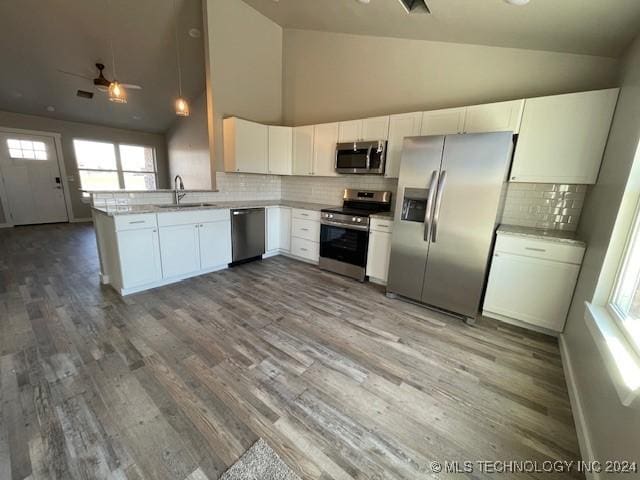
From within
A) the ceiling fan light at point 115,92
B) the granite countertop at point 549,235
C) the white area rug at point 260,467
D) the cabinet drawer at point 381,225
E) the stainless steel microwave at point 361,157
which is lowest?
the white area rug at point 260,467

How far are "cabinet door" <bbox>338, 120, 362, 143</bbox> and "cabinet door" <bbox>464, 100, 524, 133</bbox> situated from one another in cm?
136

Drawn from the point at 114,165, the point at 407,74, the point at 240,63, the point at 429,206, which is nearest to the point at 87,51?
the point at 240,63

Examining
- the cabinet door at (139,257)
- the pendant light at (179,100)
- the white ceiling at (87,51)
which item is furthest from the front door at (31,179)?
the cabinet door at (139,257)

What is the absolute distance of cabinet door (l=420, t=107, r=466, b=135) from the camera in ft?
9.61

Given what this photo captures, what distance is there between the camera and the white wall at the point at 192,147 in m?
6.82

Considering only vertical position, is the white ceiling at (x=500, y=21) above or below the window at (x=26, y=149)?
above

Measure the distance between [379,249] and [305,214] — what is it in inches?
54.4

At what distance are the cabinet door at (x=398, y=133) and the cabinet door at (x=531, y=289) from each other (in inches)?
64.3

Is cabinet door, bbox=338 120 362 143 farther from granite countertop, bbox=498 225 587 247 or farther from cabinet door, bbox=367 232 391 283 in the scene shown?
granite countertop, bbox=498 225 587 247

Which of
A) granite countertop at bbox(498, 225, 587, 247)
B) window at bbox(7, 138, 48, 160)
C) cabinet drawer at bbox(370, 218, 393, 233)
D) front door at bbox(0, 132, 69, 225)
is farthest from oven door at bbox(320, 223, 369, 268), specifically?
window at bbox(7, 138, 48, 160)

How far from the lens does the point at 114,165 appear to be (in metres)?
7.76

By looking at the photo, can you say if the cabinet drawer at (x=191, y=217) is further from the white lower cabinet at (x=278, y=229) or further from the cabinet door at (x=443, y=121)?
the cabinet door at (x=443, y=121)

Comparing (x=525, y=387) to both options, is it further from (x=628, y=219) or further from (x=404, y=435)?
(x=628, y=219)

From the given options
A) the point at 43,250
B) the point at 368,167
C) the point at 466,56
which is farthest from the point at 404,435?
the point at 43,250
